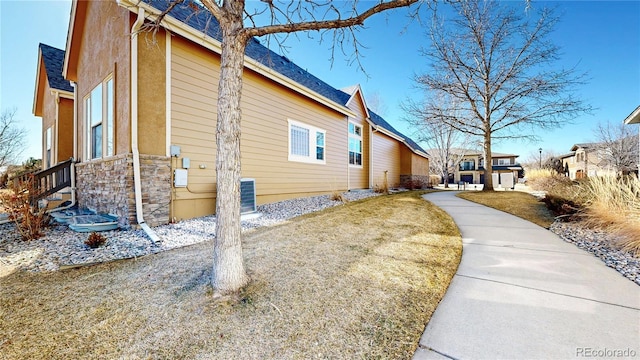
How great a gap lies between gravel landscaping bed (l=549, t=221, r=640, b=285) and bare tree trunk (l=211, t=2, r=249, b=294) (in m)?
4.28

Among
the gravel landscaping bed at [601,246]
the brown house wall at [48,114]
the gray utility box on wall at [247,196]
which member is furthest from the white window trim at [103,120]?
the gravel landscaping bed at [601,246]

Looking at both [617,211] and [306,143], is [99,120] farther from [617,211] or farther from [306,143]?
[617,211]

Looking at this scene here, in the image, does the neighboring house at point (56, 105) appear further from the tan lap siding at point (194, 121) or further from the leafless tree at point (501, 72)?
the leafless tree at point (501, 72)

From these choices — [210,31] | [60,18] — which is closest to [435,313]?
[210,31]

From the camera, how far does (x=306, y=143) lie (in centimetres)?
916

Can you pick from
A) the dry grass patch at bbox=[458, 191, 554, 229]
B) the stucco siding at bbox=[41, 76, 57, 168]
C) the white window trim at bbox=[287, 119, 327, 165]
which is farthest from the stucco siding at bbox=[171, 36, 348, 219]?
the stucco siding at bbox=[41, 76, 57, 168]

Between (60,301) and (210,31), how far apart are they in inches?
256

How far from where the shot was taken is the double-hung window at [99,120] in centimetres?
586

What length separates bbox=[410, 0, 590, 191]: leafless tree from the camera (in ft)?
34.4

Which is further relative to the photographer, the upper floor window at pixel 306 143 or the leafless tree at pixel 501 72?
the leafless tree at pixel 501 72

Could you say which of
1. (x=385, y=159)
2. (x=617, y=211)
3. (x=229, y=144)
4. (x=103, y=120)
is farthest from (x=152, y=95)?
(x=385, y=159)

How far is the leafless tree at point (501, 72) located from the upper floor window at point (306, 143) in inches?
238

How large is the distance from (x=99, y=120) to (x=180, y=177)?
128 inches

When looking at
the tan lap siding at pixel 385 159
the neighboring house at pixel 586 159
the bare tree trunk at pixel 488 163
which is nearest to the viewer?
the bare tree trunk at pixel 488 163
